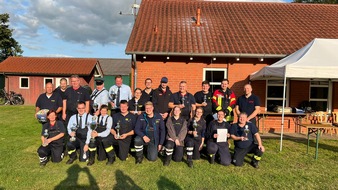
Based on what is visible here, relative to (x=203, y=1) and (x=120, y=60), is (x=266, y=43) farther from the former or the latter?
(x=120, y=60)

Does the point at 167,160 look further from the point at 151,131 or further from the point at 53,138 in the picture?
the point at 53,138

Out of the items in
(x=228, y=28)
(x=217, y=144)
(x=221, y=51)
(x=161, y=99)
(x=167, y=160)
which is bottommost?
(x=167, y=160)

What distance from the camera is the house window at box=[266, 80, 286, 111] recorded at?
9.75m

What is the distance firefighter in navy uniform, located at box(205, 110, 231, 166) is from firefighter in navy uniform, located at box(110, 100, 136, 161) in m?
1.87

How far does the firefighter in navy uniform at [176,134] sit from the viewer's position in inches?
223

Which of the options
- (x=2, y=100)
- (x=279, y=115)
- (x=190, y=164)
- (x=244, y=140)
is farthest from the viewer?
(x=2, y=100)

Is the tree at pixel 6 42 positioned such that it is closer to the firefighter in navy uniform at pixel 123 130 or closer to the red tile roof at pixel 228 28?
the red tile roof at pixel 228 28

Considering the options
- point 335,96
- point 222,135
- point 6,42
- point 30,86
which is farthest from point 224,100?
point 6,42

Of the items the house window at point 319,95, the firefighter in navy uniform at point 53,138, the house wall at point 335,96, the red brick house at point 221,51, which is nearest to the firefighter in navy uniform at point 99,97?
the firefighter in navy uniform at point 53,138

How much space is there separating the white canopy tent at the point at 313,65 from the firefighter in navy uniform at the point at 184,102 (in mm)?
2465

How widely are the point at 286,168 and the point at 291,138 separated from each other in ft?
11.4

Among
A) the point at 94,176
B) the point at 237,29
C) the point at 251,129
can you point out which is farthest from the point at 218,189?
the point at 237,29

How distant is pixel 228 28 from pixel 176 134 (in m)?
7.06

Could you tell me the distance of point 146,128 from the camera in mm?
5809
